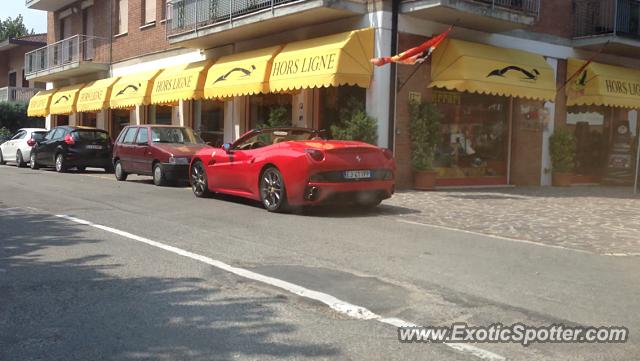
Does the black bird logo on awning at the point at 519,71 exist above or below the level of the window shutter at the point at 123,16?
below

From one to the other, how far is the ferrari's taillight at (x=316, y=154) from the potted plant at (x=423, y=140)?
6.05 meters

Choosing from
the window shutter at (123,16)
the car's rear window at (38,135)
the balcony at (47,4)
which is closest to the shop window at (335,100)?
the car's rear window at (38,135)

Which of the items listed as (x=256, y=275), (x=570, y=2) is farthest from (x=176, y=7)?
(x=256, y=275)

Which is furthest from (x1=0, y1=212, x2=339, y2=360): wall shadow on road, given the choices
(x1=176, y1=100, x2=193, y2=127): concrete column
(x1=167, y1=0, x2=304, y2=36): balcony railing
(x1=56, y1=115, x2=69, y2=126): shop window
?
(x1=56, y1=115, x2=69, y2=126): shop window

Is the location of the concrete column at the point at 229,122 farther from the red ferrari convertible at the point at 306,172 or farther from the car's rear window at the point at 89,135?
the red ferrari convertible at the point at 306,172

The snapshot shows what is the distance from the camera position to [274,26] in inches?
676

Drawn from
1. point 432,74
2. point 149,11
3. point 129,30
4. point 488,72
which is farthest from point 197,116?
point 488,72

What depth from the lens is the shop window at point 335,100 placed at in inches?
612

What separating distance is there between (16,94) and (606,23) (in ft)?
113

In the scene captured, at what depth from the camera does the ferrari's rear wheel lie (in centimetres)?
1223

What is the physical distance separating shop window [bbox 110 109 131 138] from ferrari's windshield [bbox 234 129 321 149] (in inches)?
651

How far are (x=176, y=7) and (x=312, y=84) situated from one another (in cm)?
849

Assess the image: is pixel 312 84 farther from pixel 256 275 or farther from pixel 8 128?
pixel 8 128

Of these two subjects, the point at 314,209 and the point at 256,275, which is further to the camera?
the point at 314,209
